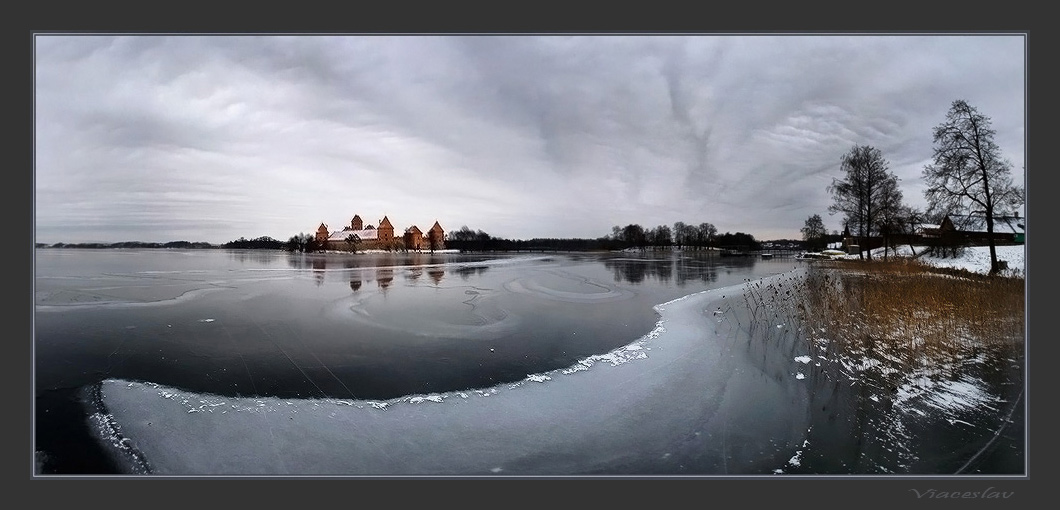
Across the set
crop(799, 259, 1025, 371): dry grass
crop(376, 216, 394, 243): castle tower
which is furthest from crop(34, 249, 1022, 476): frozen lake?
crop(376, 216, 394, 243): castle tower

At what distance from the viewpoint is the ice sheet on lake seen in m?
2.46

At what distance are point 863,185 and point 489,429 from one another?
600 cm

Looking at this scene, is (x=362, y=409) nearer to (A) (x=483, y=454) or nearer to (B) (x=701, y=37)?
(A) (x=483, y=454)

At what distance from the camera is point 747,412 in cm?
292

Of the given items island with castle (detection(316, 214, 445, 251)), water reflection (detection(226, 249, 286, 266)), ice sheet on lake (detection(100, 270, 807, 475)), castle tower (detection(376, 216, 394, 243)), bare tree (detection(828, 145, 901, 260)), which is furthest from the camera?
castle tower (detection(376, 216, 394, 243))

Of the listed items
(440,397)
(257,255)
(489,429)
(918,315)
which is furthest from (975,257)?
(257,255)

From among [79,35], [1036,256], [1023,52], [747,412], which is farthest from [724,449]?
[79,35]

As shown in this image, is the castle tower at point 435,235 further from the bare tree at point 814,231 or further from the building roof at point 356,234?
the bare tree at point 814,231

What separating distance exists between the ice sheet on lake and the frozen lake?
0.05 ft

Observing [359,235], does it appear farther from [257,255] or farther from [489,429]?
[489,429]

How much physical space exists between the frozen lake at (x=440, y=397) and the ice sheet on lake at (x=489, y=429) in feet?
0.05

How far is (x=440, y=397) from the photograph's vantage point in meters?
3.19

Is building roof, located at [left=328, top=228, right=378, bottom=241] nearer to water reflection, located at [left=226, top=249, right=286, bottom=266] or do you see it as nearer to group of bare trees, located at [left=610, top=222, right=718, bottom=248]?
water reflection, located at [left=226, top=249, right=286, bottom=266]

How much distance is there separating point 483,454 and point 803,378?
3.27 meters
